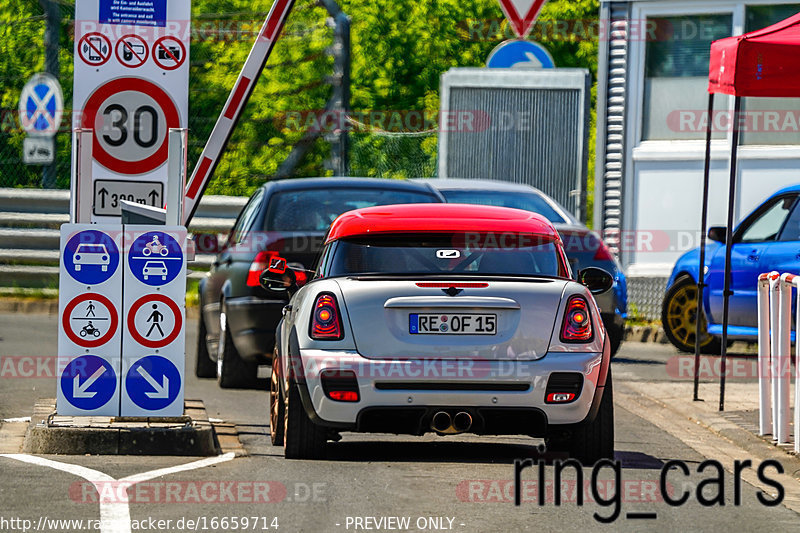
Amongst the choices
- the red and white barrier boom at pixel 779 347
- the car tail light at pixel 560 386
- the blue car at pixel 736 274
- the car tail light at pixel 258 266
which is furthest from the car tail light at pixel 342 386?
the blue car at pixel 736 274

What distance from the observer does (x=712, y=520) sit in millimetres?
8211

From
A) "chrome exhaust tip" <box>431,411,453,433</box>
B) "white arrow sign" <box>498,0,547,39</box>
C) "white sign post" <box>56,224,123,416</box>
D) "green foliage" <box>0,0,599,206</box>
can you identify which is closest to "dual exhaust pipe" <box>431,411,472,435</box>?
"chrome exhaust tip" <box>431,411,453,433</box>

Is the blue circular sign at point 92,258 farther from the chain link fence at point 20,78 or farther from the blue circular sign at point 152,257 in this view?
the chain link fence at point 20,78

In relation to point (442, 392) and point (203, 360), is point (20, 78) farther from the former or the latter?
point (442, 392)

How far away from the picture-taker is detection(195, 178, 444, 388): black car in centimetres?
1320

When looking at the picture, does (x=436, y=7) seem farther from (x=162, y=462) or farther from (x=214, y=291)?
(x=162, y=462)

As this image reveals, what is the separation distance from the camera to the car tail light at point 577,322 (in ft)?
30.8

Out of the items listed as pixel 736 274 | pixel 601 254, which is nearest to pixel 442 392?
pixel 601 254

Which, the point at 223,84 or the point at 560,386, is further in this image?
the point at 223,84

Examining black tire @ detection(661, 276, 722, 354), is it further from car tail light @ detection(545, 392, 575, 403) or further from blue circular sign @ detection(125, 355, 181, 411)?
car tail light @ detection(545, 392, 575, 403)

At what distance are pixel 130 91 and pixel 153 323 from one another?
4.39 feet

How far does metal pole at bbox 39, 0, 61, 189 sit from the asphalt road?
12449 mm

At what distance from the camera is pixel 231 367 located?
45.7 ft

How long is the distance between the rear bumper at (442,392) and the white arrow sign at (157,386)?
109 cm
